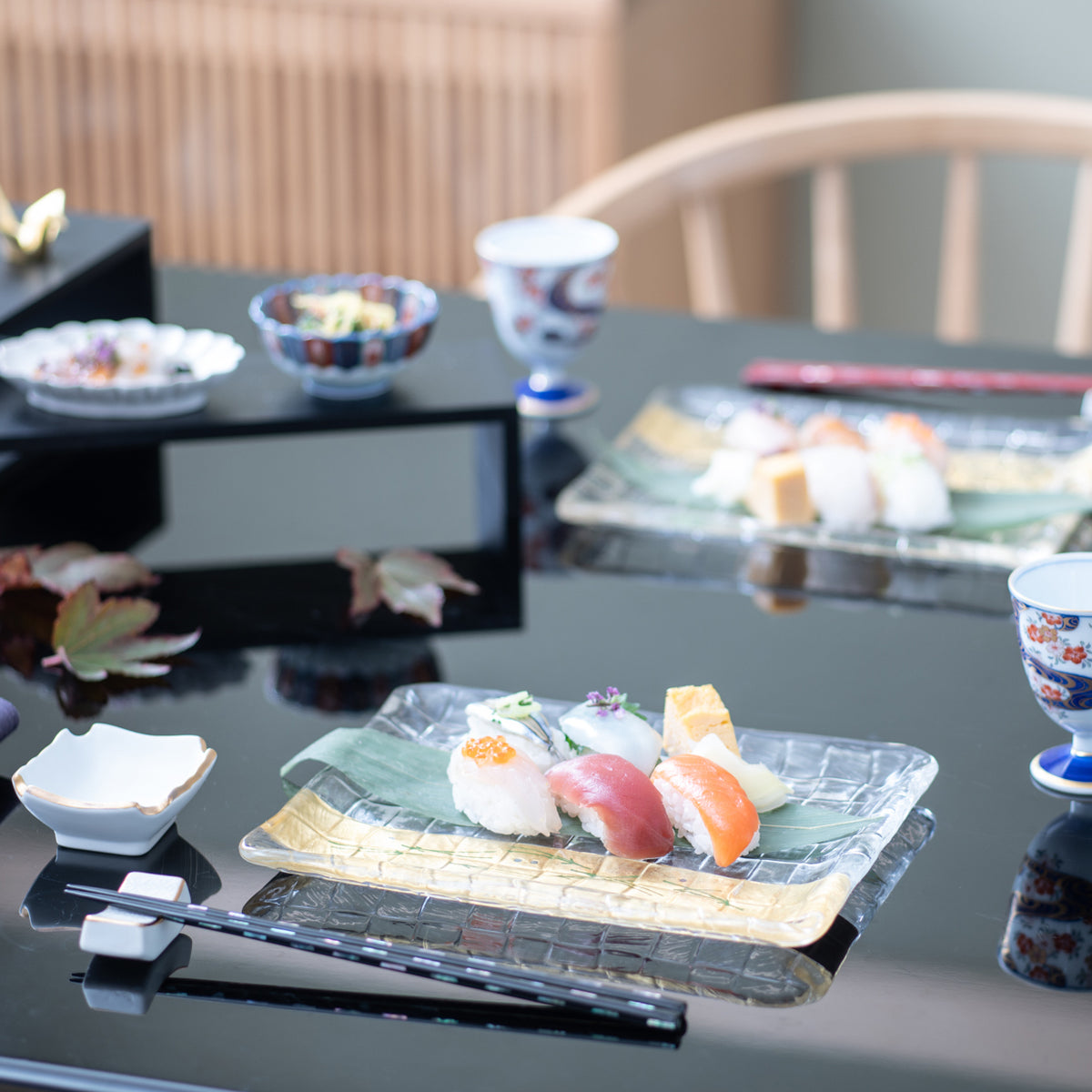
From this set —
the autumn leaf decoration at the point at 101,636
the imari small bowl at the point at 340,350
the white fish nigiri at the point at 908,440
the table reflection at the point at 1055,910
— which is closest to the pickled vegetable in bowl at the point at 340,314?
the imari small bowl at the point at 340,350

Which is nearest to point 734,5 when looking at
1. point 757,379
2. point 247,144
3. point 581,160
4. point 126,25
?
point 581,160

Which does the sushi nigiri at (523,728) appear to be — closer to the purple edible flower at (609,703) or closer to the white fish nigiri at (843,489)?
the purple edible flower at (609,703)

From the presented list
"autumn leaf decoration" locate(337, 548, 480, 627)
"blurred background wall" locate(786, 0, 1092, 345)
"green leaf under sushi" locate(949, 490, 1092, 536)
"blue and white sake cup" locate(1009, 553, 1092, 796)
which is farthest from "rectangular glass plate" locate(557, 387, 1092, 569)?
"blurred background wall" locate(786, 0, 1092, 345)

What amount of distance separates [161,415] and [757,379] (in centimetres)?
63

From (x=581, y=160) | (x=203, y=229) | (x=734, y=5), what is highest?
(x=734, y=5)

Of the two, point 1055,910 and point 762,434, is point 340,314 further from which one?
point 1055,910

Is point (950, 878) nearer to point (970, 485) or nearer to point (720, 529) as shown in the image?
point (720, 529)

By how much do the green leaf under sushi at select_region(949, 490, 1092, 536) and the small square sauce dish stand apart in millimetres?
652

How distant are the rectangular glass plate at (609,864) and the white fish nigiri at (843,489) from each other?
343 mm

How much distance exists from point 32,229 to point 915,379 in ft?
2.80

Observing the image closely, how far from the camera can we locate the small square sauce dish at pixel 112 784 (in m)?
0.92

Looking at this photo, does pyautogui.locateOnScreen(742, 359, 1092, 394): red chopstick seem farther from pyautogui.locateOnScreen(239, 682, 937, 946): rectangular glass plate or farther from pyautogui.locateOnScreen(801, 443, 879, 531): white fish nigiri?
pyautogui.locateOnScreen(239, 682, 937, 946): rectangular glass plate

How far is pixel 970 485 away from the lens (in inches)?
55.8

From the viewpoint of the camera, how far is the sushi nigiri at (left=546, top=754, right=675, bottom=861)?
896mm
